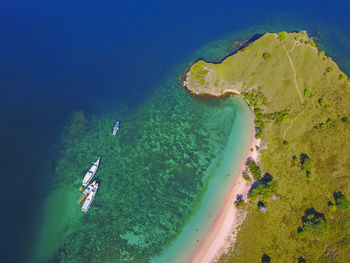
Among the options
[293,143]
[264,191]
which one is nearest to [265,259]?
[264,191]

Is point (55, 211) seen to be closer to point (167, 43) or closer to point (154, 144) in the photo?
point (154, 144)

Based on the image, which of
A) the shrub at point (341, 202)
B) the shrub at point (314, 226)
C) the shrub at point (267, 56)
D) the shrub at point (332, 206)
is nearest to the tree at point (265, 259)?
the shrub at point (314, 226)

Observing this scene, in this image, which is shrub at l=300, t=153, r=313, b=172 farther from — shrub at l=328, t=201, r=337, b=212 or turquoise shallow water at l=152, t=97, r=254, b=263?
turquoise shallow water at l=152, t=97, r=254, b=263

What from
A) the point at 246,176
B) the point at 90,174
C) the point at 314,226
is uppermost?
the point at 90,174

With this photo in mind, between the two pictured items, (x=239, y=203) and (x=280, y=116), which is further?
(x=280, y=116)

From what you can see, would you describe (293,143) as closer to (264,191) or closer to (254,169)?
(254,169)

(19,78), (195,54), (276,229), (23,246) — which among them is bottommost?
(276,229)

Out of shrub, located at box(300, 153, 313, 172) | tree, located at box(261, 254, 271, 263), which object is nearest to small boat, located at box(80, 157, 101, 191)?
tree, located at box(261, 254, 271, 263)

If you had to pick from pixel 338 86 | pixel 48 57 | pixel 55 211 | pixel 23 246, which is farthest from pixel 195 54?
pixel 23 246
